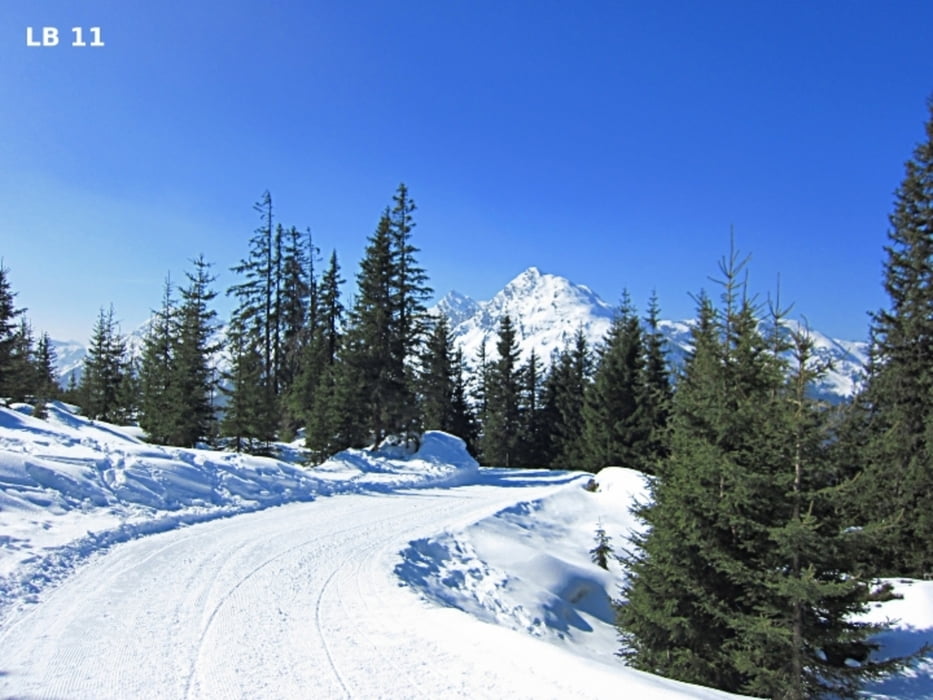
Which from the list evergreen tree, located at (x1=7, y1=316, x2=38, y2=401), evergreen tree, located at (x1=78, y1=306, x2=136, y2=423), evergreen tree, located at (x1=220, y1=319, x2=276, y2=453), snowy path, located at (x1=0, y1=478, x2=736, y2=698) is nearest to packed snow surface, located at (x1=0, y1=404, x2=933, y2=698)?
snowy path, located at (x1=0, y1=478, x2=736, y2=698)

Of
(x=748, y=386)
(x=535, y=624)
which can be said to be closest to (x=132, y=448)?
(x=535, y=624)

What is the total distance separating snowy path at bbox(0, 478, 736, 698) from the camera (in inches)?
211

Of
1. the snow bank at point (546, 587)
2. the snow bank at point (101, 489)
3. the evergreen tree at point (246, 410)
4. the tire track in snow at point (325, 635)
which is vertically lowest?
the snow bank at point (546, 587)

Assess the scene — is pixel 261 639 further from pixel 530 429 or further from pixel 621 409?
pixel 530 429

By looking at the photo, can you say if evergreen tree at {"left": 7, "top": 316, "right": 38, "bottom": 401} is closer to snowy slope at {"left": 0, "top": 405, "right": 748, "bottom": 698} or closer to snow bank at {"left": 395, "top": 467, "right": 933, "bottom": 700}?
snowy slope at {"left": 0, "top": 405, "right": 748, "bottom": 698}

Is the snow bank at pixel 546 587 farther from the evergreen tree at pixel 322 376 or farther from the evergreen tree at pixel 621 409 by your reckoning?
the evergreen tree at pixel 621 409

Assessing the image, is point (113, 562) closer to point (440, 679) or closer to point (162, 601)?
point (162, 601)

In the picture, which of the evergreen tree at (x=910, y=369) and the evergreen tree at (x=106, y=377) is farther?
the evergreen tree at (x=106, y=377)

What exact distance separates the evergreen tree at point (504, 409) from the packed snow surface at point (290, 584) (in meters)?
23.7

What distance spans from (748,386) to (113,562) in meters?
11.2

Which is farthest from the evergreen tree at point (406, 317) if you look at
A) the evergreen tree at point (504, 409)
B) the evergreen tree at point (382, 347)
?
the evergreen tree at point (504, 409)

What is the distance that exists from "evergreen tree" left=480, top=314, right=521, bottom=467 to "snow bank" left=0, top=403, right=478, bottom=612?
23.5 m

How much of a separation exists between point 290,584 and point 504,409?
36.6m

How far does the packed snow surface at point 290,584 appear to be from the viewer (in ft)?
18.3
